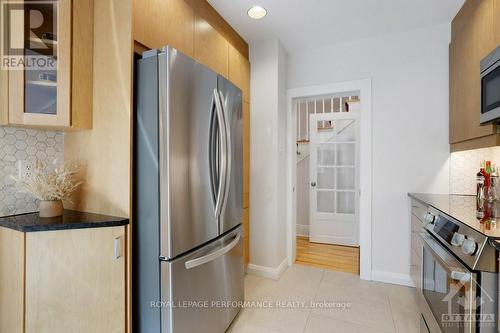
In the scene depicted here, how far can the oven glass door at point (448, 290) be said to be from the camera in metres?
Answer: 1.09

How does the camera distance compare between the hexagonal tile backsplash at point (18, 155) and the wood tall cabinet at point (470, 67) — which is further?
the wood tall cabinet at point (470, 67)

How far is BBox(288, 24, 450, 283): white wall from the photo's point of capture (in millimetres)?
2398

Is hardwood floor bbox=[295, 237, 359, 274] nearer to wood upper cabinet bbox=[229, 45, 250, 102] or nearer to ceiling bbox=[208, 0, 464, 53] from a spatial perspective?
wood upper cabinet bbox=[229, 45, 250, 102]

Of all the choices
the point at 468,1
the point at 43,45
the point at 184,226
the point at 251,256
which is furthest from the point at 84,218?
the point at 468,1

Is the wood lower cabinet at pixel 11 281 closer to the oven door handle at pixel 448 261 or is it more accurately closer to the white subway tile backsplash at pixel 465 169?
the oven door handle at pixel 448 261

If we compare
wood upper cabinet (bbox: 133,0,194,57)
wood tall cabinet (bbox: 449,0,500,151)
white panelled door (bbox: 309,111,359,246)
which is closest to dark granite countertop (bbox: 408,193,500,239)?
wood tall cabinet (bbox: 449,0,500,151)

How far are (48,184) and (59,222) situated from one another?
257 mm

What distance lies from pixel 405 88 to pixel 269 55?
57.1 inches

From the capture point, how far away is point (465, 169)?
227 centimetres

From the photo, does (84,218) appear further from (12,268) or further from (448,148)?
(448,148)

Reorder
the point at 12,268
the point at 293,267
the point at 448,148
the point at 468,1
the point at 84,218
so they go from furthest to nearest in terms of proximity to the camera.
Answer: the point at 293,267, the point at 448,148, the point at 468,1, the point at 84,218, the point at 12,268

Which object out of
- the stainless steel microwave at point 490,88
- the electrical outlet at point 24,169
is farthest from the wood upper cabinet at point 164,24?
the stainless steel microwave at point 490,88

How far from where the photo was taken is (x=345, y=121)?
144 inches

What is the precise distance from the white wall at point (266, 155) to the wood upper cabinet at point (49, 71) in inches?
67.6
